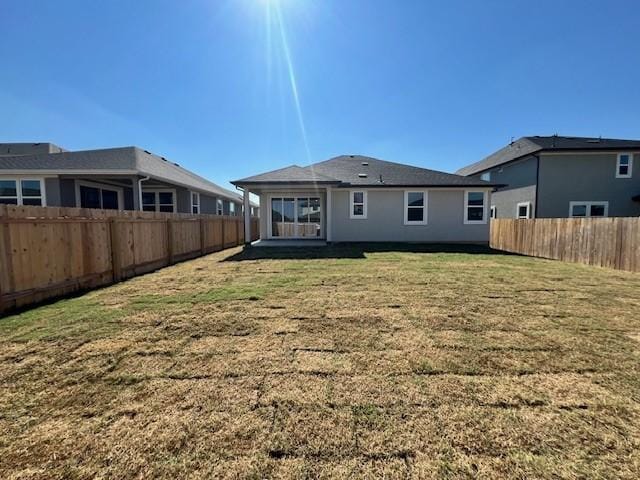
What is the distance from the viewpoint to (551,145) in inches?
667

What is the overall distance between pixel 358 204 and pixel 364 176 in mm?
1721

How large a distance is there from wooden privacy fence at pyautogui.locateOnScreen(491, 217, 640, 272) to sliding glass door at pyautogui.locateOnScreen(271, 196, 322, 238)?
9033mm

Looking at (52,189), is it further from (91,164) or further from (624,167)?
(624,167)

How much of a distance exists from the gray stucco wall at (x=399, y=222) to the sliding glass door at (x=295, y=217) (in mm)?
1232

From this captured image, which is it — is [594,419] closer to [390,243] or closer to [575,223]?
[575,223]

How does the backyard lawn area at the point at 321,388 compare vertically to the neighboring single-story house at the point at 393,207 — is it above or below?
below

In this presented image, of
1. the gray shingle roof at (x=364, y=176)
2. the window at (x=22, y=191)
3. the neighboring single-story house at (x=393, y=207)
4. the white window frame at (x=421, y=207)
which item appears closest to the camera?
the window at (x=22, y=191)

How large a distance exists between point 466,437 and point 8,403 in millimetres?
3290

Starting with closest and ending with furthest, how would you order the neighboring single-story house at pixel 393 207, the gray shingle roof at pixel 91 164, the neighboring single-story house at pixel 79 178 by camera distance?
the gray shingle roof at pixel 91 164 → the neighboring single-story house at pixel 79 178 → the neighboring single-story house at pixel 393 207

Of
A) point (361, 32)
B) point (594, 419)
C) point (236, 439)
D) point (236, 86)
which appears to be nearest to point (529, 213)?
point (361, 32)

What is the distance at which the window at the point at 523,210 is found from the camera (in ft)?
55.6

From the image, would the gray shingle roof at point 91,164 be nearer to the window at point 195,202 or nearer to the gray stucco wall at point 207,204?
the window at point 195,202

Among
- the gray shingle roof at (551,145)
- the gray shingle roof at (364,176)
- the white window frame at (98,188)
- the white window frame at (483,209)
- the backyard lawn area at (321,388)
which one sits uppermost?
the gray shingle roof at (551,145)

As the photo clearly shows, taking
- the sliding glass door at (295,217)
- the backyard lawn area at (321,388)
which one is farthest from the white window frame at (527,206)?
the backyard lawn area at (321,388)
